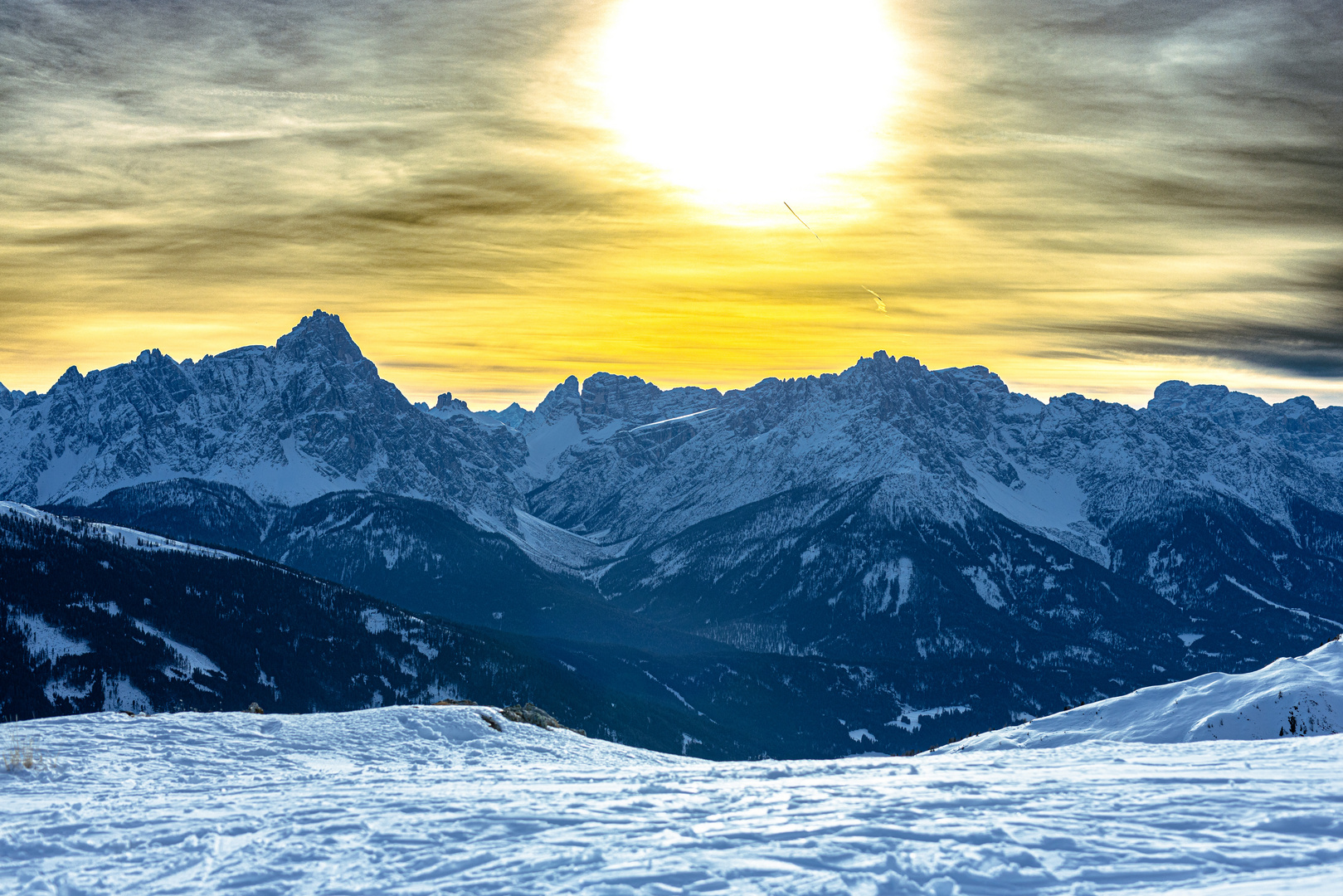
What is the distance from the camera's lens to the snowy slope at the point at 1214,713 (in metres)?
39.8

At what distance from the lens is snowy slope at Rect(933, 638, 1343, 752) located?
3978cm

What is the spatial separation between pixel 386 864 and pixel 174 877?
333 centimetres

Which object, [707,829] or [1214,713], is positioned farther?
[1214,713]

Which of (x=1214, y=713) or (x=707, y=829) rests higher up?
(x=707, y=829)

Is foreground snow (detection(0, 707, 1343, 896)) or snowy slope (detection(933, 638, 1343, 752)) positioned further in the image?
snowy slope (detection(933, 638, 1343, 752))

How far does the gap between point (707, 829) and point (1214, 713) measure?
108ft

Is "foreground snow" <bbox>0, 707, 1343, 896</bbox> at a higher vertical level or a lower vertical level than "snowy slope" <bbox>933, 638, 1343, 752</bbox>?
higher

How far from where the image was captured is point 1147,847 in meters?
15.7

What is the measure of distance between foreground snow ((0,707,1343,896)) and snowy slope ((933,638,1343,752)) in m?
13.1

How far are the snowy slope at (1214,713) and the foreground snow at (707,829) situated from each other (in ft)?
43.1

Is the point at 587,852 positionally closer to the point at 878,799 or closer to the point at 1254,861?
the point at 878,799

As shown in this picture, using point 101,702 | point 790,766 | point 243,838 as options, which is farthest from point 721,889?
point 101,702

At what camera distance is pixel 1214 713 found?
41812 mm

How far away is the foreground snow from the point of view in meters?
14.9
